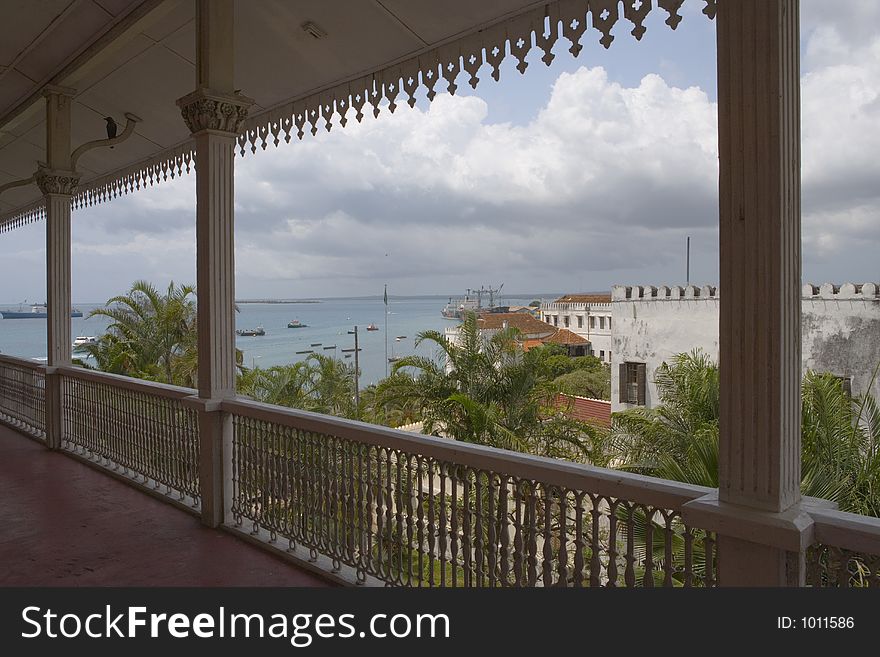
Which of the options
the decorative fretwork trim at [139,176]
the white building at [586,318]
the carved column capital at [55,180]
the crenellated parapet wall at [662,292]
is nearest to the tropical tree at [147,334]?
the decorative fretwork trim at [139,176]

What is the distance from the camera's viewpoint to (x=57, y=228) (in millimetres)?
6191

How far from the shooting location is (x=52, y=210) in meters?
6.19

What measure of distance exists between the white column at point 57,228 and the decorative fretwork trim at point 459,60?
75.9 inches

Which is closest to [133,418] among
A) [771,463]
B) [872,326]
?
[771,463]

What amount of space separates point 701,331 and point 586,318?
14.4 m

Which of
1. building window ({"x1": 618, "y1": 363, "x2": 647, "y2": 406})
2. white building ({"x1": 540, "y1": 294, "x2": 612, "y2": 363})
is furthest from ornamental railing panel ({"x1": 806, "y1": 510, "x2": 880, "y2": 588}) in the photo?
white building ({"x1": 540, "y1": 294, "x2": 612, "y2": 363})

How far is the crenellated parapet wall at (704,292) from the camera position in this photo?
1244 centimetres

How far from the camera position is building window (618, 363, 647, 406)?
1672 cm

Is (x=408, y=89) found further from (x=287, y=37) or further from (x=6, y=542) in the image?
(x=6, y=542)

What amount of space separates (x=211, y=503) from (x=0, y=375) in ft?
19.5

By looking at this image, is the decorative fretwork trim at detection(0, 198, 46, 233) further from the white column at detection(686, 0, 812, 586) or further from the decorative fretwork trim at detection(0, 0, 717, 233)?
the white column at detection(686, 0, 812, 586)

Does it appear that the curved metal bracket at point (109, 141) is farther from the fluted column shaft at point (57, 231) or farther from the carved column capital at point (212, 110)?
the carved column capital at point (212, 110)

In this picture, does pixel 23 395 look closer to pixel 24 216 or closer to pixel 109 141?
pixel 109 141

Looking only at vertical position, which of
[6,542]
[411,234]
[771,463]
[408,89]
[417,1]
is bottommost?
[6,542]
